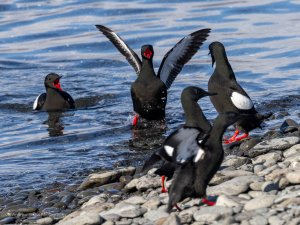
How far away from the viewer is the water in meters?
10.6

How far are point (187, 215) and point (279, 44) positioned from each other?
34.0 ft

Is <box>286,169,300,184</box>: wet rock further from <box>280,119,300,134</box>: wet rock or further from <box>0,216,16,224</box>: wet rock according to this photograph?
<box>280,119,300,134</box>: wet rock

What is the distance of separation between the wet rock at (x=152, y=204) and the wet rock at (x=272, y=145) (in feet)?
5.31

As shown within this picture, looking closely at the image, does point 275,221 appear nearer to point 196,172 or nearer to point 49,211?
point 196,172

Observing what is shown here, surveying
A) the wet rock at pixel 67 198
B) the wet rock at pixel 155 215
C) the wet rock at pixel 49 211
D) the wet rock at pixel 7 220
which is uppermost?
the wet rock at pixel 155 215

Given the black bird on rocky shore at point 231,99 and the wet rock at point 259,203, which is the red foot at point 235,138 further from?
the wet rock at point 259,203

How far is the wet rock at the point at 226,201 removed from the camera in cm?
698

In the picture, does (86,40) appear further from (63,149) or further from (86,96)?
(63,149)

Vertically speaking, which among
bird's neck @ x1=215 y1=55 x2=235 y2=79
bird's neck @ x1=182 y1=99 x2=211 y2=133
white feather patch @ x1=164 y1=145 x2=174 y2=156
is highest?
bird's neck @ x1=215 y1=55 x2=235 y2=79

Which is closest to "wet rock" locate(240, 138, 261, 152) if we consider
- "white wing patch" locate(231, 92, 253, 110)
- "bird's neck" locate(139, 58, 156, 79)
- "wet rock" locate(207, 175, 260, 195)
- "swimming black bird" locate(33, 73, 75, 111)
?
"white wing patch" locate(231, 92, 253, 110)

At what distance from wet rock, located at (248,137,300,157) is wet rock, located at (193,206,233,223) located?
1964mm

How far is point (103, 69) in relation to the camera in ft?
52.3

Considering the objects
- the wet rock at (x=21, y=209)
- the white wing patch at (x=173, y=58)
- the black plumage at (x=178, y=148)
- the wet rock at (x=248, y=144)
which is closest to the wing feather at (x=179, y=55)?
the white wing patch at (x=173, y=58)

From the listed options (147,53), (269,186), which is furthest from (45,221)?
(147,53)
